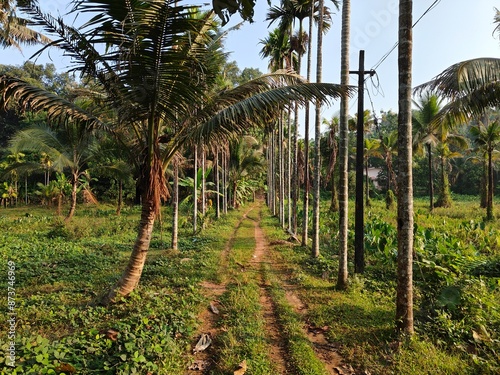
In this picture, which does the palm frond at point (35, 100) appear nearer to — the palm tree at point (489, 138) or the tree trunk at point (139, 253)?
the tree trunk at point (139, 253)

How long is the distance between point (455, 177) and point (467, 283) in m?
47.9

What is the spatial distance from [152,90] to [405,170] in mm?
4160

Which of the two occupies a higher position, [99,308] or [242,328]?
[99,308]

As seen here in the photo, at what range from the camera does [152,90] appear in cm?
522

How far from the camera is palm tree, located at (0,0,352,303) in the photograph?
4.74m

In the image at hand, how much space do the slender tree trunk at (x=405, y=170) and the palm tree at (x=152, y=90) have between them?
121 centimetres

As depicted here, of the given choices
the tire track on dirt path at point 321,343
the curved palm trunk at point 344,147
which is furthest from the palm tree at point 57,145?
the tire track on dirt path at point 321,343

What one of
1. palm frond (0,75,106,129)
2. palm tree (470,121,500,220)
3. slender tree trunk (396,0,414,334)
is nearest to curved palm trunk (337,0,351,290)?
slender tree trunk (396,0,414,334)

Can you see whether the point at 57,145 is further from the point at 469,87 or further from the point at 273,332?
the point at 469,87

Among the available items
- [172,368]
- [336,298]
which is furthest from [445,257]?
[172,368]

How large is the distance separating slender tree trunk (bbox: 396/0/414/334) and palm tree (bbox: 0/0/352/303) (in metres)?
1.21

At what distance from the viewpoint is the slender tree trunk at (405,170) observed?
4.57 metres

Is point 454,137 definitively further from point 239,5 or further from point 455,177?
point 455,177

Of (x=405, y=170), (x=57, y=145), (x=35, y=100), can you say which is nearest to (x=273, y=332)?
(x=405, y=170)
